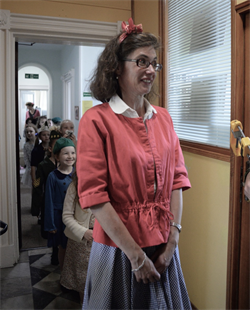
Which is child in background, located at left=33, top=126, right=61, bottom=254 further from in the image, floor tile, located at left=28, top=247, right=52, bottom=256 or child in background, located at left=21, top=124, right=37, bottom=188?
child in background, located at left=21, top=124, right=37, bottom=188

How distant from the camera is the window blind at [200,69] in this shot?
182 cm

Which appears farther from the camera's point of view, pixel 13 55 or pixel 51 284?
pixel 13 55

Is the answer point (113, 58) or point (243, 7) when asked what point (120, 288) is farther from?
point (243, 7)

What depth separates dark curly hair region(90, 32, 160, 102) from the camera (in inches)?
48.1

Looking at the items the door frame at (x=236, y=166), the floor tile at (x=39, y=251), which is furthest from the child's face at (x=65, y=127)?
the door frame at (x=236, y=166)

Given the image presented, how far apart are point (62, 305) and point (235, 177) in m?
1.62

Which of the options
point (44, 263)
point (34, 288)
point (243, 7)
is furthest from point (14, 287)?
point (243, 7)

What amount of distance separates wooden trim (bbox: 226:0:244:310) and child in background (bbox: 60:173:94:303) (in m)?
0.87

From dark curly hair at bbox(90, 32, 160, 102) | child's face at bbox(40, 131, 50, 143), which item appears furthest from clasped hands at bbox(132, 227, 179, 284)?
child's face at bbox(40, 131, 50, 143)

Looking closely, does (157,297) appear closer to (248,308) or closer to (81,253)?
(248,308)

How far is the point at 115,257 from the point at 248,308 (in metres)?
1.01

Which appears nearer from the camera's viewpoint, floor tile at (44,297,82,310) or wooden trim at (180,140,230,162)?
wooden trim at (180,140,230,162)

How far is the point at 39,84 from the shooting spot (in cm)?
1102

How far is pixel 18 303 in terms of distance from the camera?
2.43 meters
